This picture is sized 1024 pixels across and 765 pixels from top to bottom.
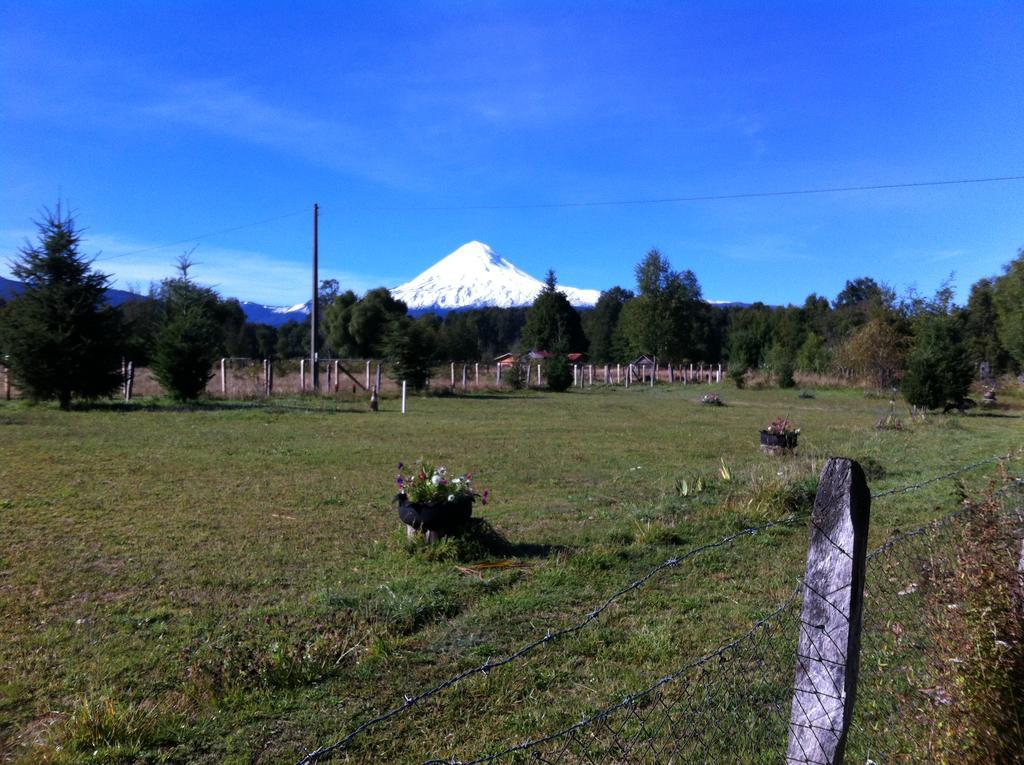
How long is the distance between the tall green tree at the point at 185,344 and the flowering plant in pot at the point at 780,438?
17.9 m

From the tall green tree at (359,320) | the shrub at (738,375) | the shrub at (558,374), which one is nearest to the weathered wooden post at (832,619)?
the shrub at (558,374)

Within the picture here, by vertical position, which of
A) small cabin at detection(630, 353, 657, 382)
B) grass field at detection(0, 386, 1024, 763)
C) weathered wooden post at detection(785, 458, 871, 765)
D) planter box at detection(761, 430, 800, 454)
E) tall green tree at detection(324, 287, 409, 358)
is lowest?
grass field at detection(0, 386, 1024, 763)

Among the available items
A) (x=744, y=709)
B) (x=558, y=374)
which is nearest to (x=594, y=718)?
(x=744, y=709)

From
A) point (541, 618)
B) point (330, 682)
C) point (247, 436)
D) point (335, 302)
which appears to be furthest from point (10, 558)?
point (335, 302)

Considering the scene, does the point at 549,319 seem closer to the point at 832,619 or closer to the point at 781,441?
the point at 781,441

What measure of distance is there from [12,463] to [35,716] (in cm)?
876

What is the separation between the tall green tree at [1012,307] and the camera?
124ft

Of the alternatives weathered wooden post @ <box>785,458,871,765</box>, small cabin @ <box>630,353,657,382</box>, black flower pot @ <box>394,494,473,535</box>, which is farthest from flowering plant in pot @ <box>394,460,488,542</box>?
small cabin @ <box>630,353,657,382</box>

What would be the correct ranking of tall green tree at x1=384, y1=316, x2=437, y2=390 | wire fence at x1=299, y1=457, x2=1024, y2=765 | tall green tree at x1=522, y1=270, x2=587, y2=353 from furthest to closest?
tall green tree at x1=522, y1=270, x2=587, y2=353 → tall green tree at x1=384, y1=316, x2=437, y2=390 → wire fence at x1=299, y1=457, x2=1024, y2=765

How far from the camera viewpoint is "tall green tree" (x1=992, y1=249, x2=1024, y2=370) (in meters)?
37.8

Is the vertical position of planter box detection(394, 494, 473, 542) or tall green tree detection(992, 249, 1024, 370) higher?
tall green tree detection(992, 249, 1024, 370)

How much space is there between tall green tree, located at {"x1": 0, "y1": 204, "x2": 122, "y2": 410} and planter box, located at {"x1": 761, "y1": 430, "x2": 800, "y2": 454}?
18.6m

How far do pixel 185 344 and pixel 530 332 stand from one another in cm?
4397

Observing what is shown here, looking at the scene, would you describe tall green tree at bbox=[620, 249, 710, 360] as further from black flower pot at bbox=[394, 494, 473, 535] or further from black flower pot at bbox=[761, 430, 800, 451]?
black flower pot at bbox=[394, 494, 473, 535]
